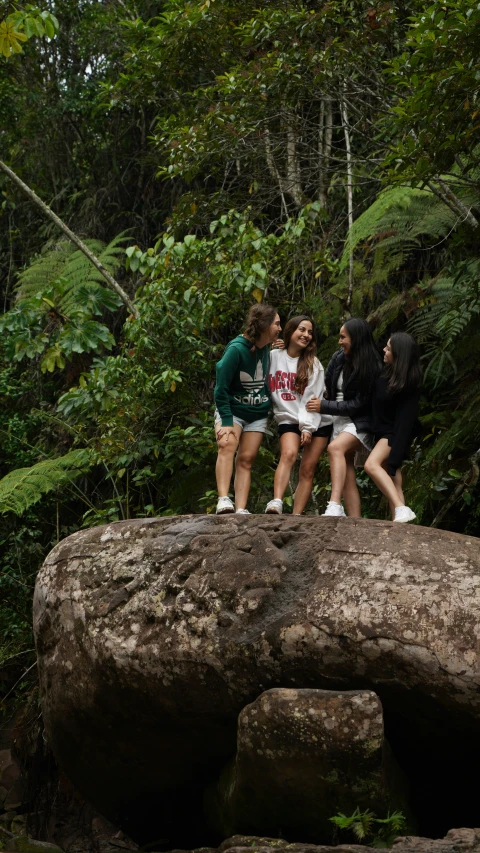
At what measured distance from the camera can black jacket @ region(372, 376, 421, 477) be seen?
21.2 feet

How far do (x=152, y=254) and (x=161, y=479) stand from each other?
271 centimetres

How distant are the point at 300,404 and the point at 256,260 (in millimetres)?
2292

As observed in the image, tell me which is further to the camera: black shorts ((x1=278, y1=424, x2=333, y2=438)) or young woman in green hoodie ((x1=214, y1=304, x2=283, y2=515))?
black shorts ((x1=278, y1=424, x2=333, y2=438))

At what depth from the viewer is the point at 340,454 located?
6.66m

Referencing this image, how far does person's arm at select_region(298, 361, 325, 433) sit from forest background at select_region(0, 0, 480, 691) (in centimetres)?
138

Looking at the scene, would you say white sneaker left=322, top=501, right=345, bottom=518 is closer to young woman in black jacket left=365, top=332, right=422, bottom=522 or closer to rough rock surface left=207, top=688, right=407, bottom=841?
young woman in black jacket left=365, top=332, right=422, bottom=522

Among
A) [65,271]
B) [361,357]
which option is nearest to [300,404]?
[361,357]

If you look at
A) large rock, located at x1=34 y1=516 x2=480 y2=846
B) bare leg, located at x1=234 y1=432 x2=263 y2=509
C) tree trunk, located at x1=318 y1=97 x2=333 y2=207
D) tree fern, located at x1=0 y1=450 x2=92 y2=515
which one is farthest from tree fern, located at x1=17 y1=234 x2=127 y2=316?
large rock, located at x1=34 y1=516 x2=480 y2=846

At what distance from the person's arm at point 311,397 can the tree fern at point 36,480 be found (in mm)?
3574

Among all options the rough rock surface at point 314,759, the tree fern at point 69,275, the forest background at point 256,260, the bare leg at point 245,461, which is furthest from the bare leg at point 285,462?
the tree fern at point 69,275

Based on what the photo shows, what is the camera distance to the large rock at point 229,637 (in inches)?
211

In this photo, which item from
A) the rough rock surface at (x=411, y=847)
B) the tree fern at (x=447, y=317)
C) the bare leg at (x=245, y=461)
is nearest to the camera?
the rough rock surface at (x=411, y=847)

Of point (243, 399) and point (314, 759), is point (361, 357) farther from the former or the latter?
point (314, 759)

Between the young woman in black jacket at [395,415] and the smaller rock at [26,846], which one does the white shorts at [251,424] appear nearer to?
the young woman in black jacket at [395,415]
